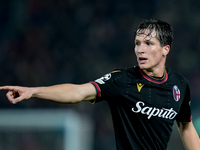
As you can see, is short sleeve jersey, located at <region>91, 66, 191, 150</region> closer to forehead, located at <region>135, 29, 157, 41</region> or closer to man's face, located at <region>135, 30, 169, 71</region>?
man's face, located at <region>135, 30, 169, 71</region>

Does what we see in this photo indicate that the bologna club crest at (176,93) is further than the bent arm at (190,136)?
No

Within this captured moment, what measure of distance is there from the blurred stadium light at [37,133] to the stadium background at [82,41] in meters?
1.87

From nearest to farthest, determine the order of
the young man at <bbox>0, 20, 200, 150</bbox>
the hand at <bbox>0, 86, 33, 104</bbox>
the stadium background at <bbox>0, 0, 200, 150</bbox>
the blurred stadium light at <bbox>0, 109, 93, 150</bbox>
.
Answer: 1. the hand at <bbox>0, 86, 33, 104</bbox>
2. the young man at <bbox>0, 20, 200, 150</bbox>
3. the blurred stadium light at <bbox>0, 109, 93, 150</bbox>
4. the stadium background at <bbox>0, 0, 200, 150</bbox>

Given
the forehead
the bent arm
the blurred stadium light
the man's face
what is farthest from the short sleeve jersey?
the blurred stadium light

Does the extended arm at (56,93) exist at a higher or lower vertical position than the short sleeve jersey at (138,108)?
higher

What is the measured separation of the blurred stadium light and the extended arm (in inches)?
113

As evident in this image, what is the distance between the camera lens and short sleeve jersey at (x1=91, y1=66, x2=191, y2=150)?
10.4ft

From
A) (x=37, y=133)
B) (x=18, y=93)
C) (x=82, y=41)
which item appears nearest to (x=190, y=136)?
(x=18, y=93)

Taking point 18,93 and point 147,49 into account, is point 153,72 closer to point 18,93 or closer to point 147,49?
point 147,49

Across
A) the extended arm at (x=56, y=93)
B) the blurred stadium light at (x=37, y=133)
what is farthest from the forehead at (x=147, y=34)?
the blurred stadium light at (x=37, y=133)

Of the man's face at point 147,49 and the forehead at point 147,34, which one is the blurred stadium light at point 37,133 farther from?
the forehead at point 147,34

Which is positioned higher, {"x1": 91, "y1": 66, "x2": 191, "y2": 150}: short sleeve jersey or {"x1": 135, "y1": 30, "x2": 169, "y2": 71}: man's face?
{"x1": 135, "y1": 30, "x2": 169, "y2": 71}: man's face

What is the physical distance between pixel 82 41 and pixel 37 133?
356 centimetres

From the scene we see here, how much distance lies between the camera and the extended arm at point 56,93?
245cm
